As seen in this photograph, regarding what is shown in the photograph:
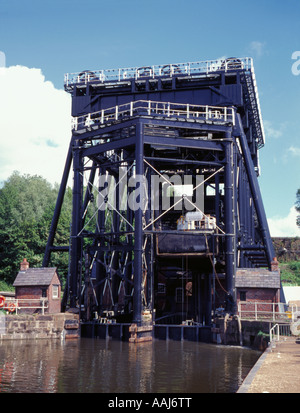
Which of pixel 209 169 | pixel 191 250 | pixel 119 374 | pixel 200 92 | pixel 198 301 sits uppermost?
pixel 200 92

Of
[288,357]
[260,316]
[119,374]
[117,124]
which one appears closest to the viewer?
[288,357]

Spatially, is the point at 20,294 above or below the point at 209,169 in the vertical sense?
below

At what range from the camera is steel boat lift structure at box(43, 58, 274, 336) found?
33.8 metres

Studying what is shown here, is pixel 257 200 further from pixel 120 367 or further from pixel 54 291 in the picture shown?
pixel 120 367

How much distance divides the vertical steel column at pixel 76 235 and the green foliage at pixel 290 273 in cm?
4104

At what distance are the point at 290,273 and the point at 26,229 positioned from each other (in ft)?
129

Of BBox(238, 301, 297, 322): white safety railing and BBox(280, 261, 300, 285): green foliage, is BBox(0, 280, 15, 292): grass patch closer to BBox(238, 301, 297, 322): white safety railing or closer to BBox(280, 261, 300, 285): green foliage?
BBox(238, 301, 297, 322): white safety railing

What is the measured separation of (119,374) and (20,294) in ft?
57.6

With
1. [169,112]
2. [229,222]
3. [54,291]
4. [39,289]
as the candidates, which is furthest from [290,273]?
[39,289]

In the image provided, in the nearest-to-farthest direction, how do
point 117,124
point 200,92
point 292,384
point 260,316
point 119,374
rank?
point 292,384 < point 119,374 < point 260,316 < point 117,124 < point 200,92

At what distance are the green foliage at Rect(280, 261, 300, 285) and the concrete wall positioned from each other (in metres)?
44.4

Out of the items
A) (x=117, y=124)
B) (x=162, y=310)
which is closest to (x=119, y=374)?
(x=117, y=124)

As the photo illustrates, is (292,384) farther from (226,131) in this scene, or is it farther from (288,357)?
(226,131)

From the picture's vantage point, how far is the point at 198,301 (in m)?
44.0
